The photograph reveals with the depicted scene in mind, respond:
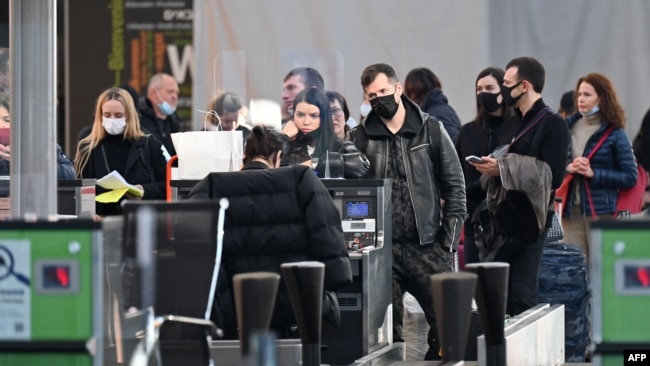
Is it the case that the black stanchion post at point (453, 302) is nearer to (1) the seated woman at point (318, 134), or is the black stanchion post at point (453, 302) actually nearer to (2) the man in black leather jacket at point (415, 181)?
(2) the man in black leather jacket at point (415, 181)

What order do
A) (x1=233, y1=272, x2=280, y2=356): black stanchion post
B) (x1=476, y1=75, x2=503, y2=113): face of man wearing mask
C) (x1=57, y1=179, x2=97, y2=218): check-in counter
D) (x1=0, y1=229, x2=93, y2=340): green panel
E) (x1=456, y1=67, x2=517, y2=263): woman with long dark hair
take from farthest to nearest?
(x1=476, y1=75, x2=503, y2=113): face of man wearing mask < (x1=456, y1=67, x2=517, y2=263): woman with long dark hair < (x1=57, y1=179, x2=97, y2=218): check-in counter < (x1=233, y1=272, x2=280, y2=356): black stanchion post < (x1=0, y1=229, x2=93, y2=340): green panel

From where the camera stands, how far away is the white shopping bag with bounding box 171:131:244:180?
10016 mm

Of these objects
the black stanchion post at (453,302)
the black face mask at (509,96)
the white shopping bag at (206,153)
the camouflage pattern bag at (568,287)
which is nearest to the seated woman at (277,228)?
the white shopping bag at (206,153)

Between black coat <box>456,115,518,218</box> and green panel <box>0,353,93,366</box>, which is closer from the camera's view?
green panel <box>0,353,93,366</box>

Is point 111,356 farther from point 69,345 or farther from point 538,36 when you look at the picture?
point 538,36

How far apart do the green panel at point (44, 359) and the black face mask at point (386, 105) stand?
4652mm

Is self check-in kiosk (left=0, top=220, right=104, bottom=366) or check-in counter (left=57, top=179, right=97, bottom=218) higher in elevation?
check-in counter (left=57, top=179, right=97, bottom=218)

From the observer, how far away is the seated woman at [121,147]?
38.9ft

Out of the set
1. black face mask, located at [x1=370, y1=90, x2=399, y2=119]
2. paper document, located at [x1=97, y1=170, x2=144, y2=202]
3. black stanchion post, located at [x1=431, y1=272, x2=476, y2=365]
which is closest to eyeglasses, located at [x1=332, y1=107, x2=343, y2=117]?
black face mask, located at [x1=370, y1=90, x2=399, y2=119]

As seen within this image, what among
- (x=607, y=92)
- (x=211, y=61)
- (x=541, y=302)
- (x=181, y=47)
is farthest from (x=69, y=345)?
(x=181, y=47)

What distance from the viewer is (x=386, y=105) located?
9938 millimetres

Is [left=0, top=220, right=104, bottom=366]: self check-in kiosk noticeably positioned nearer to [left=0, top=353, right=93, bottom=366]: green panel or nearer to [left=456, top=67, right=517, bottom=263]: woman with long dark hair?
[left=0, top=353, right=93, bottom=366]: green panel
